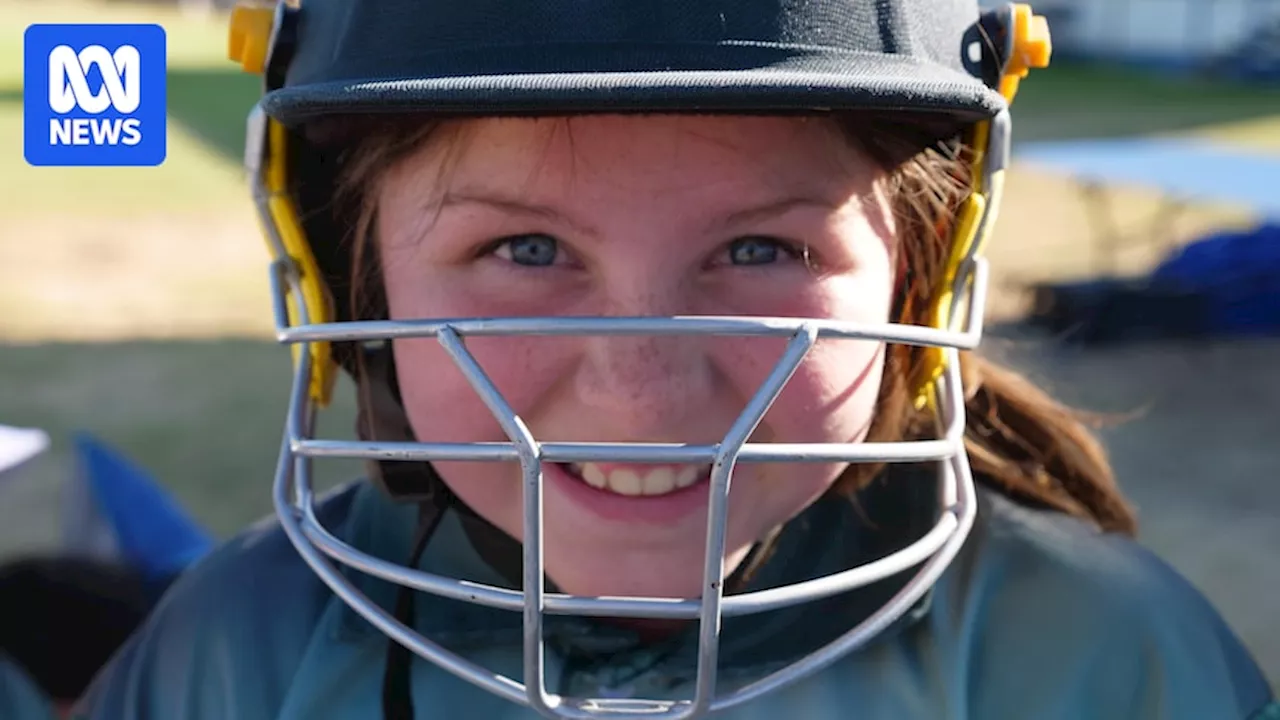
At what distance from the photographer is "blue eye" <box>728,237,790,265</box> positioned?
3.12ft

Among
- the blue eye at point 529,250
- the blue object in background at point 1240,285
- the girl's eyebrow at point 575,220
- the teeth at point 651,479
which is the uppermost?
the girl's eyebrow at point 575,220

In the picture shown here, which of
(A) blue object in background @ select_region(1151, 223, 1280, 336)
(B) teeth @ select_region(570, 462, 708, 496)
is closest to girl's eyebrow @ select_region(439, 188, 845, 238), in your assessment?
(B) teeth @ select_region(570, 462, 708, 496)

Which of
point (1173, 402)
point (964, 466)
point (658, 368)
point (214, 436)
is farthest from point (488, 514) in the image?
point (1173, 402)

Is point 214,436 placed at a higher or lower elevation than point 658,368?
lower

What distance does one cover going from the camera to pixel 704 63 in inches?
33.7

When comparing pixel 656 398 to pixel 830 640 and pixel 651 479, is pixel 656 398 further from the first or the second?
pixel 830 640

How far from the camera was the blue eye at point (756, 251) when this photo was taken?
37.4 inches

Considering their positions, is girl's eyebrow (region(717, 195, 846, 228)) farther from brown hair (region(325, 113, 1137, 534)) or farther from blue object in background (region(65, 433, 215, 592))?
blue object in background (region(65, 433, 215, 592))

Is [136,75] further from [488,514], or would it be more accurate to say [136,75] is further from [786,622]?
[786,622]

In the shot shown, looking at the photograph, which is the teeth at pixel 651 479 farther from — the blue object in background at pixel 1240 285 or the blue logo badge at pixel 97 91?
the blue object in background at pixel 1240 285

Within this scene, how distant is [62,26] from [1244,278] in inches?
159

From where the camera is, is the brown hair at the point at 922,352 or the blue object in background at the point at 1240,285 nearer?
the brown hair at the point at 922,352

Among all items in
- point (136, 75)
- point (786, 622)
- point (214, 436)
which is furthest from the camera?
point (214, 436)

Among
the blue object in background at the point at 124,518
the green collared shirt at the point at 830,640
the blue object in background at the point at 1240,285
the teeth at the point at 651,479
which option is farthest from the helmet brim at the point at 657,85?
the blue object in background at the point at 1240,285
